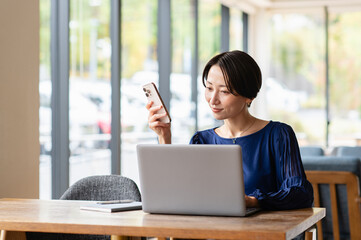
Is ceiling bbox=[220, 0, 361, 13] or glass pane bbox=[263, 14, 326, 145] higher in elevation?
ceiling bbox=[220, 0, 361, 13]

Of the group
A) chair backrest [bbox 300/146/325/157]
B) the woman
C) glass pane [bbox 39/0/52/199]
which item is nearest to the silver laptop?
the woman

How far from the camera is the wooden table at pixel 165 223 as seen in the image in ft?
5.40

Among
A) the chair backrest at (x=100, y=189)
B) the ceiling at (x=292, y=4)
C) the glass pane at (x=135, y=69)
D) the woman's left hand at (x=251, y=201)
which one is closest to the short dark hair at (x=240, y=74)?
→ the woman's left hand at (x=251, y=201)

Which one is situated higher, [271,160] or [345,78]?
[345,78]

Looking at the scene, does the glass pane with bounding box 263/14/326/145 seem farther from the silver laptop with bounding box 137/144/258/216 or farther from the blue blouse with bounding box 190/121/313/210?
the silver laptop with bounding box 137/144/258/216

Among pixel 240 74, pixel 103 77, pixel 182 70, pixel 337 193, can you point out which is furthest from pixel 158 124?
pixel 182 70

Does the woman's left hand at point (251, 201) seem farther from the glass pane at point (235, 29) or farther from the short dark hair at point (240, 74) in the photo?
the glass pane at point (235, 29)

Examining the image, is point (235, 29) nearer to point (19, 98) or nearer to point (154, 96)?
point (19, 98)

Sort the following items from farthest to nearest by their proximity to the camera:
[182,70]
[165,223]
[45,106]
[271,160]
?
[182,70] < [45,106] < [271,160] < [165,223]

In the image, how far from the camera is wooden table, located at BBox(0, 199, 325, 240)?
165 centimetres

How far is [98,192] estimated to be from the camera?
2617 mm

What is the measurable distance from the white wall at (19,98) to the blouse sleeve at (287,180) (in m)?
1.44

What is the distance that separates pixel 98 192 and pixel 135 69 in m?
3.10

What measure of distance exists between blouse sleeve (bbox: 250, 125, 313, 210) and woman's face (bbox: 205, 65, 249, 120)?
7.3 inches
